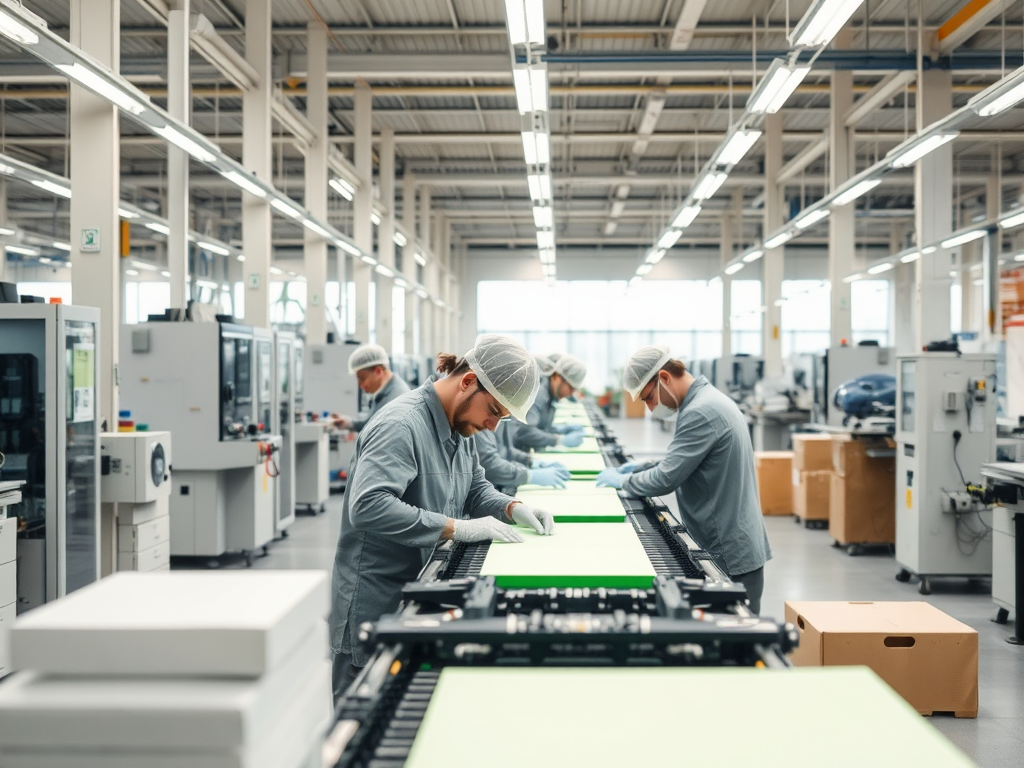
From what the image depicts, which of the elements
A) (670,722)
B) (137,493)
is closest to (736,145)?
(137,493)

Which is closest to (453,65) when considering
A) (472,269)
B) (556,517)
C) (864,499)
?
(864,499)

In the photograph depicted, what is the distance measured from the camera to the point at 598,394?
23.0 meters

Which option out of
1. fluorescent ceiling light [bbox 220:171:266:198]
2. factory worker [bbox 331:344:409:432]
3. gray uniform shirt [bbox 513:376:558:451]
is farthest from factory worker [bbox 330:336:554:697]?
fluorescent ceiling light [bbox 220:171:266:198]

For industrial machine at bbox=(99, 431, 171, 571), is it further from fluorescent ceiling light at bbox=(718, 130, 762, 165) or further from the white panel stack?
fluorescent ceiling light at bbox=(718, 130, 762, 165)

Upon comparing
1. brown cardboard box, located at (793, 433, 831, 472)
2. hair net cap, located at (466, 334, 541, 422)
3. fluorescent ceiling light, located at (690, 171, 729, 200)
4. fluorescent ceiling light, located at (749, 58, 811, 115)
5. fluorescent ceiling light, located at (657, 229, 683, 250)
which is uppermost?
fluorescent ceiling light, located at (657, 229, 683, 250)

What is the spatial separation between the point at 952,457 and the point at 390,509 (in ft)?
16.3

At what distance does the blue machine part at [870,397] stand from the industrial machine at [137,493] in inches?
219

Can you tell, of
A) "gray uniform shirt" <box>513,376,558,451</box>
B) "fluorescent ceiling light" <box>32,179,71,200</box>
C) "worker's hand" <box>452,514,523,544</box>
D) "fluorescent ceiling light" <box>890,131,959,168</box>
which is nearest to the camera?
"worker's hand" <box>452,514,523,544</box>

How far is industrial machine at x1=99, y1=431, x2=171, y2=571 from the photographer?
4.78 meters

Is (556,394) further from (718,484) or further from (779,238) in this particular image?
(779,238)

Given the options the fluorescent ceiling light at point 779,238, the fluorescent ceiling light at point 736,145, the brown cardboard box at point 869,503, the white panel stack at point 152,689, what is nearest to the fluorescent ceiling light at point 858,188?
the fluorescent ceiling light at point 736,145

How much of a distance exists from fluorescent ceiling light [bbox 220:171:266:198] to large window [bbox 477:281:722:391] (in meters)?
15.7

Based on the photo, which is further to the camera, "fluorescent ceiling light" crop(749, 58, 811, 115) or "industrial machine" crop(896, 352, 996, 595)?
"industrial machine" crop(896, 352, 996, 595)

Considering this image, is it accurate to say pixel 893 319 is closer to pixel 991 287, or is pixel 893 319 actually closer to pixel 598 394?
pixel 598 394
